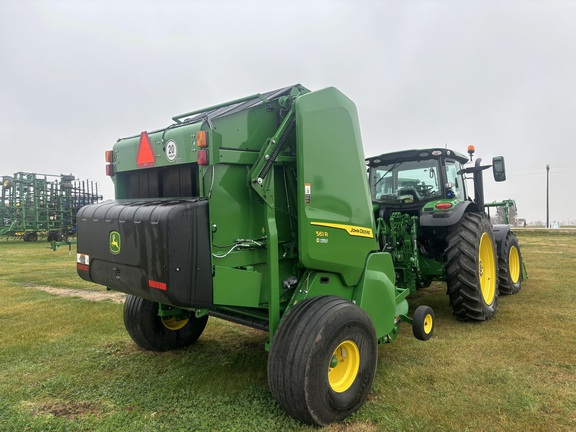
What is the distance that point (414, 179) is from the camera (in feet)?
19.6

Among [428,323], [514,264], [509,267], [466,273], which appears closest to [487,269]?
[466,273]

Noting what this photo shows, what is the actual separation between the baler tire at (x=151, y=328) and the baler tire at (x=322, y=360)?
1.82 meters

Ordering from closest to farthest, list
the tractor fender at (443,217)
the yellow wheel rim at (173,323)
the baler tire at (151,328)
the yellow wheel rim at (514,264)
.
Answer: the baler tire at (151,328)
the yellow wheel rim at (173,323)
the tractor fender at (443,217)
the yellow wheel rim at (514,264)

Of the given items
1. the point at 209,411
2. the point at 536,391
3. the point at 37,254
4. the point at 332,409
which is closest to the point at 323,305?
the point at 332,409

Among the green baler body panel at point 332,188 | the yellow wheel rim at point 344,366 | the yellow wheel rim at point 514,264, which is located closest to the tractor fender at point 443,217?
the green baler body panel at point 332,188

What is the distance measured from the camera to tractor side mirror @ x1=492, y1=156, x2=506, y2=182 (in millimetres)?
5949

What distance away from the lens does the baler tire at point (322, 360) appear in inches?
103

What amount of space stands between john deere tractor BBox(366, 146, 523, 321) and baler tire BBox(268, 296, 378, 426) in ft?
8.00

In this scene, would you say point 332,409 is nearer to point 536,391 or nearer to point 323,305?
point 323,305

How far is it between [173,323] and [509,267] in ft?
18.1

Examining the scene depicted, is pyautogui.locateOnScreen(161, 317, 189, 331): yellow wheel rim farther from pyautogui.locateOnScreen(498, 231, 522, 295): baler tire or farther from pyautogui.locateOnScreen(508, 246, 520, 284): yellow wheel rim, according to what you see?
pyautogui.locateOnScreen(508, 246, 520, 284): yellow wheel rim

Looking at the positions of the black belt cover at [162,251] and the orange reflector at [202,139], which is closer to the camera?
the black belt cover at [162,251]

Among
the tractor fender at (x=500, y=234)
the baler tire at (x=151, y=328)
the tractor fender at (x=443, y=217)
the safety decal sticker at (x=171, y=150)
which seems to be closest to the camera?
the safety decal sticker at (x=171, y=150)

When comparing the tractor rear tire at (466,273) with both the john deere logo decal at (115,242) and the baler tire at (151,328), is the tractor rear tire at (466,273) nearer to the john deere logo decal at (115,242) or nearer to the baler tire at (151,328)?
the baler tire at (151,328)
